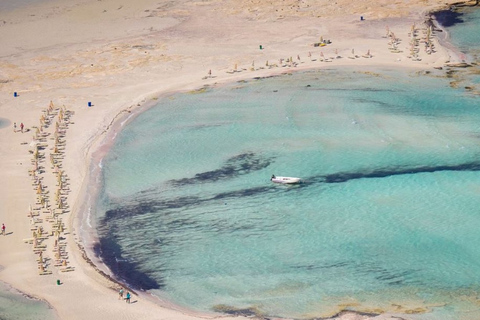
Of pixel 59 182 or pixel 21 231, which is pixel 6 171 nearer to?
pixel 59 182

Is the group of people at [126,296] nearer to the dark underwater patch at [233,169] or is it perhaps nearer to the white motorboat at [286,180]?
the dark underwater patch at [233,169]

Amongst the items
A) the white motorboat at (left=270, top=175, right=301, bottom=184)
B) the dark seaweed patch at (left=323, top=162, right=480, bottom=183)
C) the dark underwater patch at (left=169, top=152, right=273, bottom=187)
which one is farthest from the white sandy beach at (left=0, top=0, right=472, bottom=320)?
the dark seaweed patch at (left=323, top=162, right=480, bottom=183)

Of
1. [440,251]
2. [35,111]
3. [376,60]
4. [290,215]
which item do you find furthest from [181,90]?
[440,251]

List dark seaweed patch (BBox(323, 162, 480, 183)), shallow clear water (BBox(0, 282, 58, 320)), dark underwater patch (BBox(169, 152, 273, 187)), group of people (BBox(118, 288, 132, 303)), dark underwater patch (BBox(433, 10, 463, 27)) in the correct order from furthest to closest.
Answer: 1. dark underwater patch (BBox(433, 10, 463, 27))
2. dark underwater patch (BBox(169, 152, 273, 187))
3. dark seaweed patch (BBox(323, 162, 480, 183))
4. group of people (BBox(118, 288, 132, 303))
5. shallow clear water (BBox(0, 282, 58, 320))

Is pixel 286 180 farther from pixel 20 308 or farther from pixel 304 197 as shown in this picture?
pixel 20 308

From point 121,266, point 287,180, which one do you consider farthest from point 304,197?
point 121,266

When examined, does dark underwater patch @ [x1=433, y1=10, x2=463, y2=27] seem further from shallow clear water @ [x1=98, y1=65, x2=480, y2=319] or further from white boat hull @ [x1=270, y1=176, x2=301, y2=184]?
white boat hull @ [x1=270, y1=176, x2=301, y2=184]

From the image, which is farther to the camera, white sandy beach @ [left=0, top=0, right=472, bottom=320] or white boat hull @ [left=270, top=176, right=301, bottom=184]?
white boat hull @ [left=270, top=176, right=301, bottom=184]
